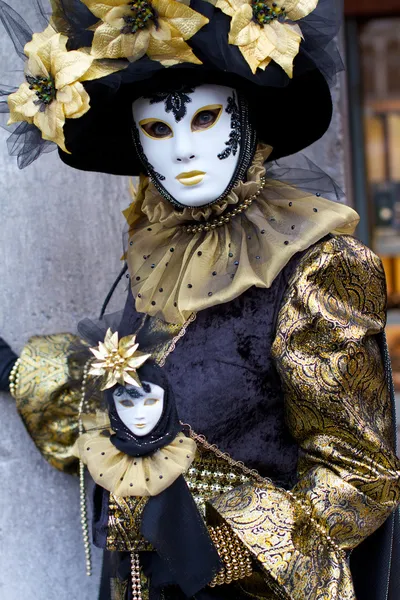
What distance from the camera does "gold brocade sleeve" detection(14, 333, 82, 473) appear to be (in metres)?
1.73

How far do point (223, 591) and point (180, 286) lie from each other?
1.61ft

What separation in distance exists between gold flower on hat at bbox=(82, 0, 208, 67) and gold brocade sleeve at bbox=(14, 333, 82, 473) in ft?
1.99

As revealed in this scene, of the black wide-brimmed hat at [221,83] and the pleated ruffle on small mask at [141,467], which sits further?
the black wide-brimmed hat at [221,83]

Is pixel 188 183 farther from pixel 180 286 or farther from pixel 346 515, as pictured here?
pixel 346 515

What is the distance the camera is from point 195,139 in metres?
1.44

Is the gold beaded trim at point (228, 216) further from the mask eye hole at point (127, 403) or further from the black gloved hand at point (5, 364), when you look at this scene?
the black gloved hand at point (5, 364)

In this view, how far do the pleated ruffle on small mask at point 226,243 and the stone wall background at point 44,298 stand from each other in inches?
11.2

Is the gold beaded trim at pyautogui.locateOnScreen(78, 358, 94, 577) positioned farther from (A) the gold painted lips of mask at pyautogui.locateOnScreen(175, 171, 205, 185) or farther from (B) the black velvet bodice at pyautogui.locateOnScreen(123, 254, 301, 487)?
(A) the gold painted lips of mask at pyautogui.locateOnScreen(175, 171, 205, 185)

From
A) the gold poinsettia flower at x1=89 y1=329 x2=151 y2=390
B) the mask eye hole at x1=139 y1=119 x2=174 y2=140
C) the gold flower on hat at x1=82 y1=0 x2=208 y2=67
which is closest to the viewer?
the gold poinsettia flower at x1=89 y1=329 x2=151 y2=390

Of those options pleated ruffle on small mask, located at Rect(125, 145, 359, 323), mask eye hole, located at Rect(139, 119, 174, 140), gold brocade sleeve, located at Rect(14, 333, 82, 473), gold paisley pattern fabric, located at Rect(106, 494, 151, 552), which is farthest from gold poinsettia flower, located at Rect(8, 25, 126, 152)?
gold paisley pattern fabric, located at Rect(106, 494, 151, 552)

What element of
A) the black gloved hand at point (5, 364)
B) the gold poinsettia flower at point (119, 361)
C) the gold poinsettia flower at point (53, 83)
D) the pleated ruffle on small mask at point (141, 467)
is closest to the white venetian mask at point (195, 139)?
the gold poinsettia flower at point (53, 83)

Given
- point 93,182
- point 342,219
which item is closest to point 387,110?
point 93,182

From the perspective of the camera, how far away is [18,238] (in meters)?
1.80

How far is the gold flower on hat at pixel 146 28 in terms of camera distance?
1.36 meters
